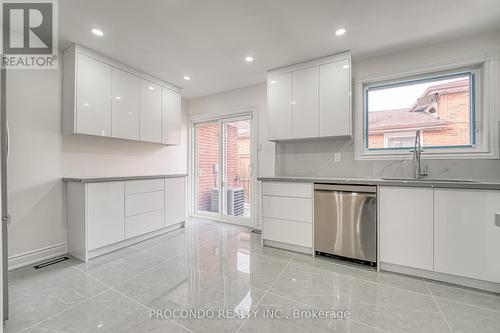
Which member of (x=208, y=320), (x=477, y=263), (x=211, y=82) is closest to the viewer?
(x=208, y=320)

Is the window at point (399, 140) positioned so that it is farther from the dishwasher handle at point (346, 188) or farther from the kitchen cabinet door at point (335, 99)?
the dishwasher handle at point (346, 188)

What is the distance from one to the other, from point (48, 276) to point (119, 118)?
1.99 meters

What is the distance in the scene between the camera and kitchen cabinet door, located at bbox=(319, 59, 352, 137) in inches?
106

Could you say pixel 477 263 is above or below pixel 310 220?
below

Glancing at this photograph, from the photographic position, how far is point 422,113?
8.78ft

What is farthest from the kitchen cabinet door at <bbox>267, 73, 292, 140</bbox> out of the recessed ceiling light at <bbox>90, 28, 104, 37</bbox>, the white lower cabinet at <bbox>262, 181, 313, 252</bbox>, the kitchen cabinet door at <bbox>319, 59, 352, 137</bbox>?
the recessed ceiling light at <bbox>90, 28, 104, 37</bbox>

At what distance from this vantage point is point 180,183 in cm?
383

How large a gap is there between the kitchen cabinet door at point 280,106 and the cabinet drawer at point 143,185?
1933 mm

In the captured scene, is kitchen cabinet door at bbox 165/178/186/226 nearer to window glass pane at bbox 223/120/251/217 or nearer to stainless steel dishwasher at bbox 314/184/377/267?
window glass pane at bbox 223/120/251/217

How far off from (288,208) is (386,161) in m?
1.41

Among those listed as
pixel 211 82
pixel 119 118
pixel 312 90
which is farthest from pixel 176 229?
pixel 312 90

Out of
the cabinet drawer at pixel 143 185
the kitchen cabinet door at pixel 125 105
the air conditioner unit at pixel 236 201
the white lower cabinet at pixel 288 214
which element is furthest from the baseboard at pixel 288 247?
the kitchen cabinet door at pixel 125 105

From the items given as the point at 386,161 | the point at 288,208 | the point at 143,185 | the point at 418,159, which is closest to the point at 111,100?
the point at 143,185

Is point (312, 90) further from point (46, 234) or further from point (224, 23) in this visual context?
point (46, 234)
